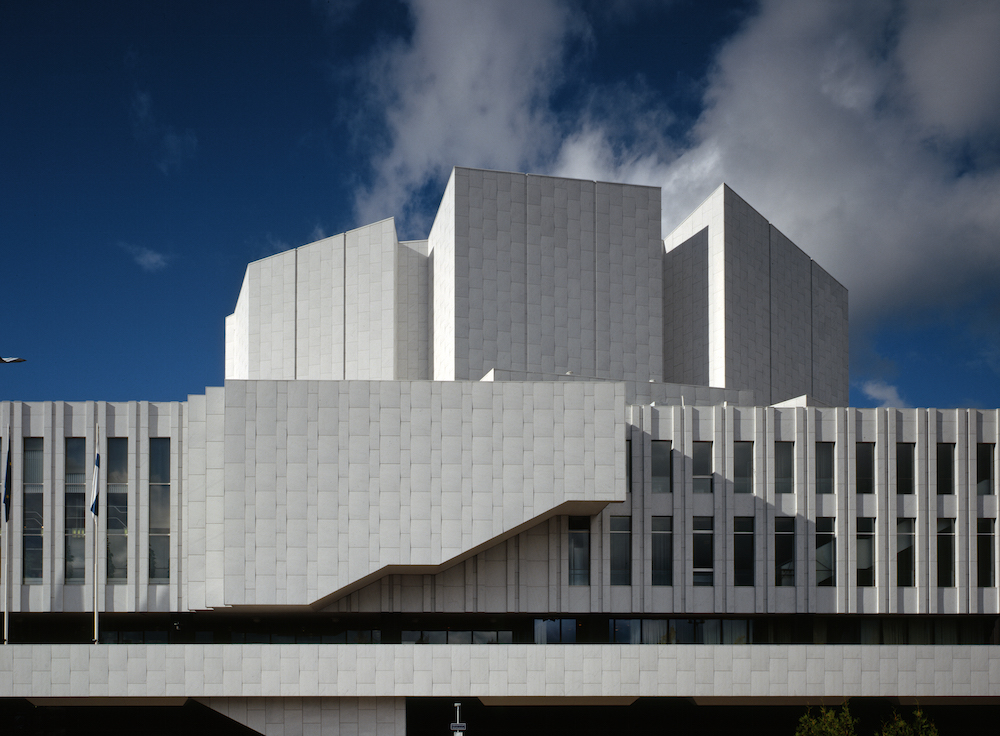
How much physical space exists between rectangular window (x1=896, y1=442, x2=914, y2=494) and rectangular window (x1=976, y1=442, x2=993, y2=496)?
122 inches

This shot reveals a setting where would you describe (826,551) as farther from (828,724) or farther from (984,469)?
(984,469)

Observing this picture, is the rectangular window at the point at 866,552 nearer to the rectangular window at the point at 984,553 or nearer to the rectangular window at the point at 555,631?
the rectangular window at the point at 984,553

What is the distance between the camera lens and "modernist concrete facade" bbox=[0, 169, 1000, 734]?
30.1 metres

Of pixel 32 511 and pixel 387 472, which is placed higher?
pixel 387 472

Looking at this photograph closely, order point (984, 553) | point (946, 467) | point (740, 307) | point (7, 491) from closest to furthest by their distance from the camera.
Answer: point (7, 491), point (984, 553), point (946, 467), point (740, 307)

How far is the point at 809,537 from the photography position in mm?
33156

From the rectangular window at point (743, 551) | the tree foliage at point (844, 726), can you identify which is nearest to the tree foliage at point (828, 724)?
the tree foliage at point (844, 726)

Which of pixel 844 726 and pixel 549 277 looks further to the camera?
pixel 549 277

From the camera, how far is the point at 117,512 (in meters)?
32.1

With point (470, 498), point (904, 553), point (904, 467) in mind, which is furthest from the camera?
point (904, 467)

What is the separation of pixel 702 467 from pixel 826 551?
21.6 feet

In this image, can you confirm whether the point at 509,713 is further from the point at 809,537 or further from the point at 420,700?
the point at 809,537

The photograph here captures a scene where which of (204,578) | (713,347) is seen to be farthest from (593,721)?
(713,347)

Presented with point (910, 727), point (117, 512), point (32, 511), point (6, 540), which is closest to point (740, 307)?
point (910, 727)
